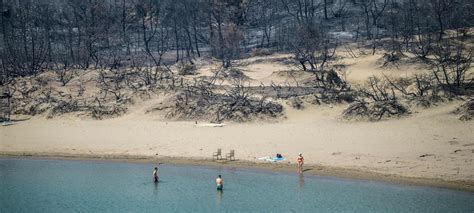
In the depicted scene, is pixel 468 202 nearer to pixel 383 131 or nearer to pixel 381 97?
pixel 383 131

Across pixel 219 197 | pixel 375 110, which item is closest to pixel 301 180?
pixel 219 197

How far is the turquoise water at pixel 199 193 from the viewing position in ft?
65.7

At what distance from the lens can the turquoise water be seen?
20.0 metres

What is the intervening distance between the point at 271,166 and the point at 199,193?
Result: 3.82 metres

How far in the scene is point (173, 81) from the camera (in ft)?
127

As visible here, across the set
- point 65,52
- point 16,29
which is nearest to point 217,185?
point 65,52

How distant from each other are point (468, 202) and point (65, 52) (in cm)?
4376

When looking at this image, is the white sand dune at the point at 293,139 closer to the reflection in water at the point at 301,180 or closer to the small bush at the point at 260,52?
the reflection in water at the point at 301,180

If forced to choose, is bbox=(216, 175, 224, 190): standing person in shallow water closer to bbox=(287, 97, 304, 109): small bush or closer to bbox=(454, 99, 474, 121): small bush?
bbox=(287, 97, 304, 109): small bush

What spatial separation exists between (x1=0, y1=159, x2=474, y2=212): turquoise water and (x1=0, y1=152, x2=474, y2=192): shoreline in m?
0.36

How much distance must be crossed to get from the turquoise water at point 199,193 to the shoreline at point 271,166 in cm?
36

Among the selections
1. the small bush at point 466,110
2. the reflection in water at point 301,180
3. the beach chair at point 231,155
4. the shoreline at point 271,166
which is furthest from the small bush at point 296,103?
the reflection in water at point 301,180

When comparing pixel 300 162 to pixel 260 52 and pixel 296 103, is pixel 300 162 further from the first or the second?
pixel 260 52

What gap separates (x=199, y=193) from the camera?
22.2 metres
